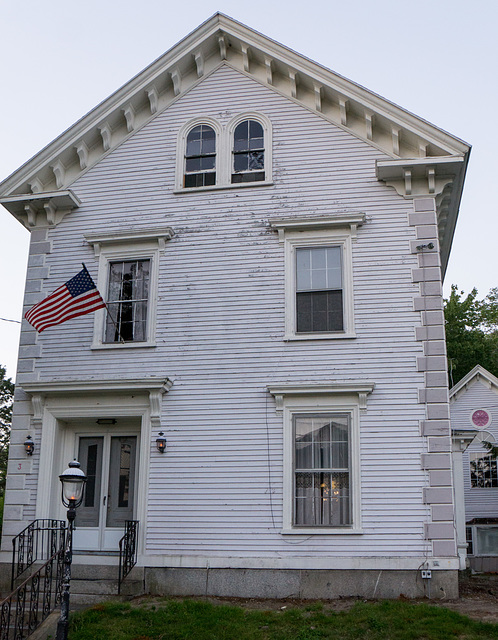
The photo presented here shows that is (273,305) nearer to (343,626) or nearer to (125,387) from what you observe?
(125,387)

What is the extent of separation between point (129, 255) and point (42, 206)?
2203 mm

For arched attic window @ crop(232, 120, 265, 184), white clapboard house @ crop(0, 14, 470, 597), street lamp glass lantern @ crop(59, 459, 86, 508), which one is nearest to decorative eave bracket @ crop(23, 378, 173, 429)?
white clapboard house @ crop(0, 14, 470, 597)

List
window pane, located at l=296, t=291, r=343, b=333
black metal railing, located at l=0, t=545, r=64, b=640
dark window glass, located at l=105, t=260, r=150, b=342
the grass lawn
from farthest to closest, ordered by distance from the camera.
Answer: dark window glass, located at l=105, t=260, r=150, b=342 → window pane, located at l=296, t=291, r=343, b=333 → black metal railing, located at l=0, t=545, r=64, b=640 → the grass lawn

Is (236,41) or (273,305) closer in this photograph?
(273,305)

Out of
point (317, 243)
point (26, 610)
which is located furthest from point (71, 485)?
point (317, 243)

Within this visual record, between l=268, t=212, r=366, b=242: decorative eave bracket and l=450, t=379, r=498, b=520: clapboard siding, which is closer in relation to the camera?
l=268, t=212, r=366, b=242: decorative eave bracket

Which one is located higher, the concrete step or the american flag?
the american flag

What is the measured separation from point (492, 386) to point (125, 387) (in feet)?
55.0

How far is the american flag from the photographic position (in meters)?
12.9

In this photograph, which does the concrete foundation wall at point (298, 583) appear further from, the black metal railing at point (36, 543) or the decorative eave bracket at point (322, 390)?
the decorative eave bracket at point (322, 390)

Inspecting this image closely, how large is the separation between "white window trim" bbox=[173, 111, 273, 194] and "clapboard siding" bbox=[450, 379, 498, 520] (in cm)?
1480

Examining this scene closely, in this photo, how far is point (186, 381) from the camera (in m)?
12.8

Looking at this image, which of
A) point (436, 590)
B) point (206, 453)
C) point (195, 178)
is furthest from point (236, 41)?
point (436, 590)

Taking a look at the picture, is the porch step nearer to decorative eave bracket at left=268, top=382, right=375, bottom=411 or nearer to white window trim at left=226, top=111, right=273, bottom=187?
decorative eave bracket at left=268, top=382, right=375, bottom=411
